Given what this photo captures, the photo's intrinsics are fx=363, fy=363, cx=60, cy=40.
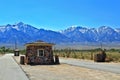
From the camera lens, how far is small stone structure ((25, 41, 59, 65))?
A: 49281mm

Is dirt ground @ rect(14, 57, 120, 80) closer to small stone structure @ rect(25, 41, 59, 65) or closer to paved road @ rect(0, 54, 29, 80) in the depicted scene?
paved road @ rect(0, 54, 29, 80)

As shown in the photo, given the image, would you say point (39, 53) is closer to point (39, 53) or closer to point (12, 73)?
point (39, 53)

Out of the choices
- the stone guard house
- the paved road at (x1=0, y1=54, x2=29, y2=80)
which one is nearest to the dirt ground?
the paved road at (x1=0, y1=54, x2=29, y2=80)

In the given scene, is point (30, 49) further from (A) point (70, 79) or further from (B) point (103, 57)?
(A) point (70, 79)

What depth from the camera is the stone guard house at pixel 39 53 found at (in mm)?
49281

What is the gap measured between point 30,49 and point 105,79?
2726 centimetres

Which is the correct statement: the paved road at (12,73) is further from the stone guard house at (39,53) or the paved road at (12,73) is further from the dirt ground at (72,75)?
the stone guard house at (39,53)

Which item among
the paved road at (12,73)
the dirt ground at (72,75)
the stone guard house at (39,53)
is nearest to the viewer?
the dirt ground at (72,75)

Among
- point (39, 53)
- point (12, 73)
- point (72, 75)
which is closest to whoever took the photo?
point (72, 75)

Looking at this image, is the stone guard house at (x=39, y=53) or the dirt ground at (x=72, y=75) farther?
the stone guard house at (x=39, y=53)

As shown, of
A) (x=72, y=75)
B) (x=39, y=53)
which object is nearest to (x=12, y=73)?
(x=72, y=75)

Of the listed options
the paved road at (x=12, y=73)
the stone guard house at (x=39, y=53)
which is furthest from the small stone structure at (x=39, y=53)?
the paved road at (x=12, y=73)

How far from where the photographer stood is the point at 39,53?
49500mm

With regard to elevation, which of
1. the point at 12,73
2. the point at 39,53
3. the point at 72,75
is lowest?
the point at 72,75
